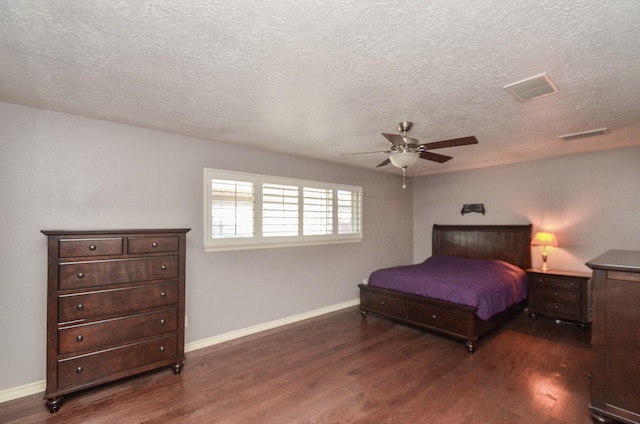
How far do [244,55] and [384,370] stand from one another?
9.88ft

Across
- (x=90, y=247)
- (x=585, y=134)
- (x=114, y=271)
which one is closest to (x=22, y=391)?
(x=114, y=271)

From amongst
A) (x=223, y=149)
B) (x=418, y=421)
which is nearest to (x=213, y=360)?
(x=418, y=421)

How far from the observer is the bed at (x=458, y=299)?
355cm

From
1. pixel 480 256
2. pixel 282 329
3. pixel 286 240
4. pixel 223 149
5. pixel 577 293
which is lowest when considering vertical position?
pixel 282 329

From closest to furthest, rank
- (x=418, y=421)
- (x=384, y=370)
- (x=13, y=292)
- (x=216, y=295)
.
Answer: (x=418, y=421), (x=13, y=292), (x=384, y=370), (x=216, y=295)

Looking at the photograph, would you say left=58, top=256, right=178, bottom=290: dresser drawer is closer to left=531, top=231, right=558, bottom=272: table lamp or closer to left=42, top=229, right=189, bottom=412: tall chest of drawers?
left=42, top=229, right=189, bottom=412: tall chest of drawers

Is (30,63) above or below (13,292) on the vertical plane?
above

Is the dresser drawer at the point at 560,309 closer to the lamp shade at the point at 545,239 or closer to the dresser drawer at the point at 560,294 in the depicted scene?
the dresser drawer at the point at 560,294

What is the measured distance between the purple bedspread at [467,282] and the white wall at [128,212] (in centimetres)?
108

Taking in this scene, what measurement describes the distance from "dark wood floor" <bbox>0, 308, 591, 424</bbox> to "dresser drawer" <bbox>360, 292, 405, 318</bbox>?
441 mm

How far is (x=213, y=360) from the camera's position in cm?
322

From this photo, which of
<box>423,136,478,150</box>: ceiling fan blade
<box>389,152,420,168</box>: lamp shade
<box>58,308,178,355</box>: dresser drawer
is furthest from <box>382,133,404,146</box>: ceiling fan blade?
<box>58,308,178,355</box>: dresser drawer

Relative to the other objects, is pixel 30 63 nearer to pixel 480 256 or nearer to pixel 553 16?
pixel 553 16

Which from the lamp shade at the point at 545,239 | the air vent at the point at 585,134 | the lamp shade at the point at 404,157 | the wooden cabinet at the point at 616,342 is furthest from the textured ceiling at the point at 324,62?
the lamp shade at the point at 545,239
